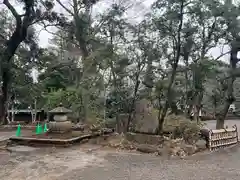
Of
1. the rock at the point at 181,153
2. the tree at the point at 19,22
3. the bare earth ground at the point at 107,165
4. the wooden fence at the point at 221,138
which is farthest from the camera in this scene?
the tree at the point at 19,22

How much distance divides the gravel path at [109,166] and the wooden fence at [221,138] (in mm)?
526

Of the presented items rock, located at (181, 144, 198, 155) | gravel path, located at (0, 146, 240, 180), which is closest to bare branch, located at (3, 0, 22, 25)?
gravel path, located at (0, 146, 240, 180)

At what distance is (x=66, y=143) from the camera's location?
8.61 metres

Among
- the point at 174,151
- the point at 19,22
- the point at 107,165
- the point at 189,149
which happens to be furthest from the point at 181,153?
the point at 19,22

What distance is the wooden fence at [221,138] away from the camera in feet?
27.8

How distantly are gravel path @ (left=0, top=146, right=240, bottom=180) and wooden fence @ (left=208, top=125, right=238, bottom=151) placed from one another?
0.53 meters

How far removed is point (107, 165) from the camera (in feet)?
20.6

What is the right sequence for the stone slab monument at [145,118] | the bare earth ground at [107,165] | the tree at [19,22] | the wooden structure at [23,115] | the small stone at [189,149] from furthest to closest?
1. the wooden structure at [23,115]
2. the tree at [19,22]
3. the stone slab monument at [145,118]
4. the small stone at [189,149]
5. the bare earth ground at [107,165]

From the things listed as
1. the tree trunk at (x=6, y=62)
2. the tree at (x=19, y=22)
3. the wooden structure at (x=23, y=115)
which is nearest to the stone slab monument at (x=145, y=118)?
the tree at (x=19, y=22)

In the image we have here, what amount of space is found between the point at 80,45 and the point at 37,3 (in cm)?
311

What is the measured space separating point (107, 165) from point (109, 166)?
0.11 m

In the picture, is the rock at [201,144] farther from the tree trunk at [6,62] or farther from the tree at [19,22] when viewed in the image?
the tree trunk at [6,62]

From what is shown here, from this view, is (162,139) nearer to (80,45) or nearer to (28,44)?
(80,45)

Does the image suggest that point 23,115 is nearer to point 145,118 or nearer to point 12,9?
point 12,9
